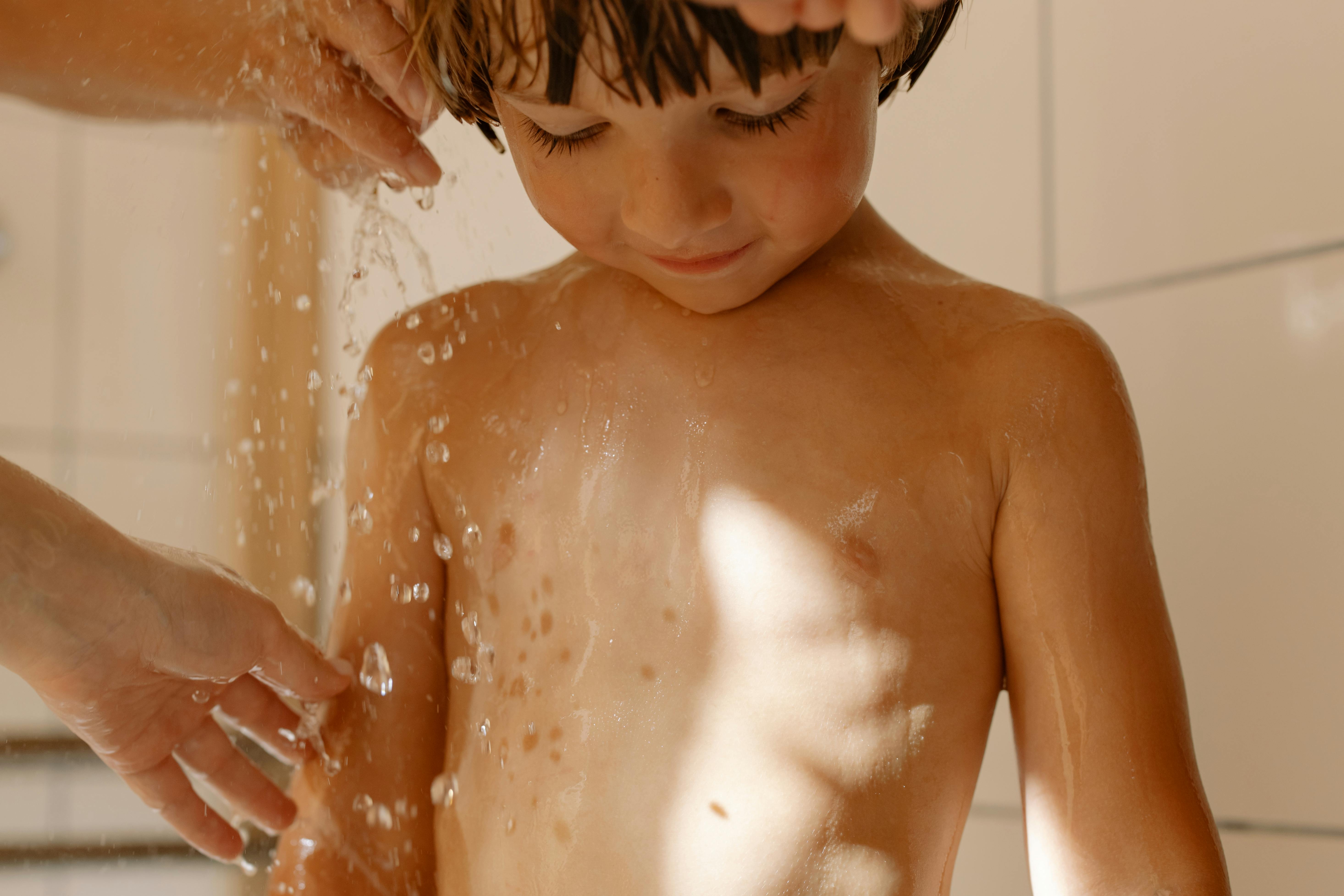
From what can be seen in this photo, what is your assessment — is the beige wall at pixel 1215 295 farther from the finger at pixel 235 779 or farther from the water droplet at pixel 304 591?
the water droplet at pixel 304 591

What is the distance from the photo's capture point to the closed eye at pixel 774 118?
58 centimetres

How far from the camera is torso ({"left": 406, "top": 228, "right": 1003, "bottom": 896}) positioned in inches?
26.1

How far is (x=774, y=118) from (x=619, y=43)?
0.09 m

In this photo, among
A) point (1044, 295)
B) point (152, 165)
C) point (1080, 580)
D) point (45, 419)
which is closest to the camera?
point (1080, 580)

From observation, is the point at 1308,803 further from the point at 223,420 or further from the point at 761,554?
the point at 223,420

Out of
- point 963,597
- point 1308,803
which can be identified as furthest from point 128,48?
point 1308,803

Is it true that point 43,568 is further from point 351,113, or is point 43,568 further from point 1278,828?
point 1278,828

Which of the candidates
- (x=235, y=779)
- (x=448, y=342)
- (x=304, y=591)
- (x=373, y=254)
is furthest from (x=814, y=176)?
(x=304, y=591)

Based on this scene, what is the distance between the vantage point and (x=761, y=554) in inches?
27.0

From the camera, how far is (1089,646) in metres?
0.64

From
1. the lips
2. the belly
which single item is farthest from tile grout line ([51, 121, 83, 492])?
the lips

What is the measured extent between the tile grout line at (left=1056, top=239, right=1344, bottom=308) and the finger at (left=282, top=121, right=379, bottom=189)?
0.56 meters

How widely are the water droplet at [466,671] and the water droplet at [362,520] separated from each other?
104mm

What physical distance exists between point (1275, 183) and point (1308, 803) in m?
0.42
